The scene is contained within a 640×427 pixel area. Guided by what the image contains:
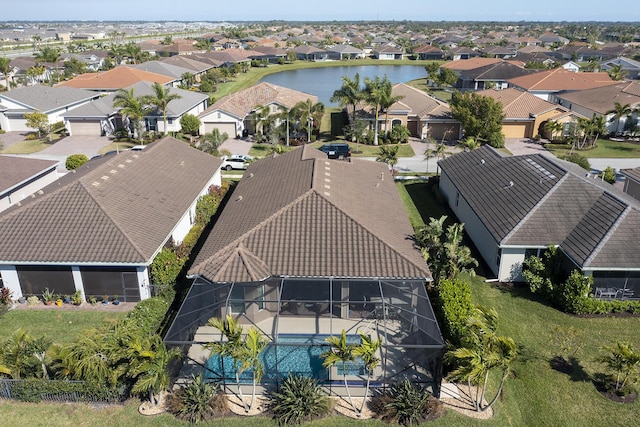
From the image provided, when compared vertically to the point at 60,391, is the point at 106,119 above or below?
above

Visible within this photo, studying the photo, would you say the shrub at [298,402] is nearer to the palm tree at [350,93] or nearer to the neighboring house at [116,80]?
the palm tree at [350,93]

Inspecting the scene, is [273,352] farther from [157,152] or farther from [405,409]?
[157,152]

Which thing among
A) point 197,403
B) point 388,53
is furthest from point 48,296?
point 388,53

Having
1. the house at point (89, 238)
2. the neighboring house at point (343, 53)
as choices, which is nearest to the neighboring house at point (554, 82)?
the house at point (89, 238)

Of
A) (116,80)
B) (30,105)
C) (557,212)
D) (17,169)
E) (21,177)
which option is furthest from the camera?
(116,80)

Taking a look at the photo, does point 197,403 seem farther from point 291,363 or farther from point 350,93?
point 350,93
